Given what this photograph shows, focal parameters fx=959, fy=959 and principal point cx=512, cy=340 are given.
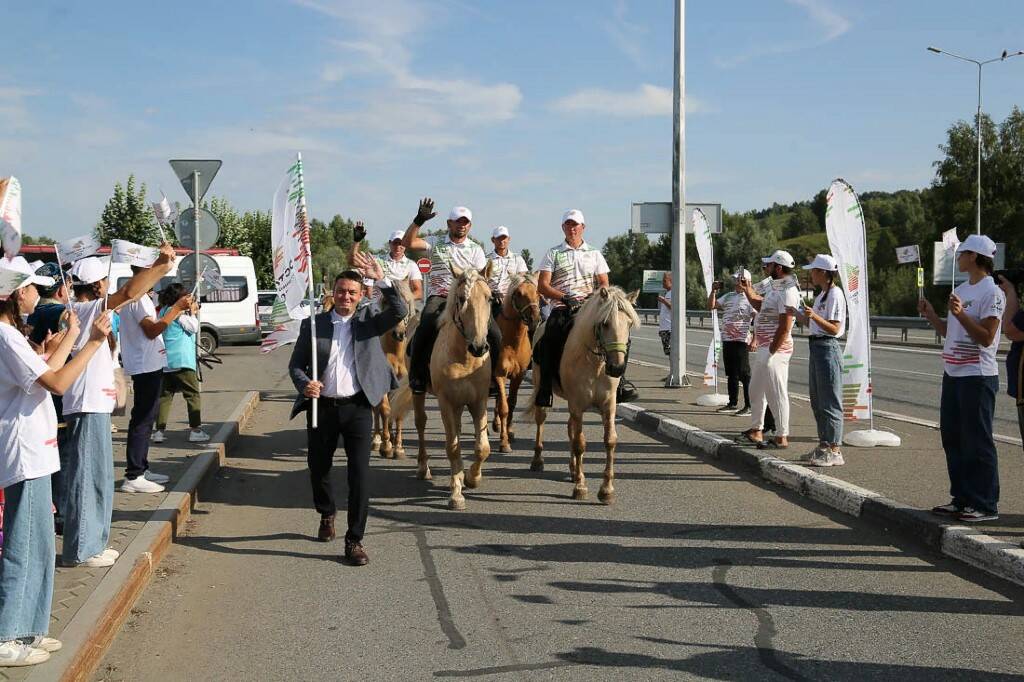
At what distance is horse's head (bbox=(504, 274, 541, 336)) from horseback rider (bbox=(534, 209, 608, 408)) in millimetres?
524

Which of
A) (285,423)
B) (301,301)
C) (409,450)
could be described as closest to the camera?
(301,301)

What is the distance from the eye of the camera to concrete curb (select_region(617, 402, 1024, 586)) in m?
6.23

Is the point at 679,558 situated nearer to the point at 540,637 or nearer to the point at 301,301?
the point at 540,637

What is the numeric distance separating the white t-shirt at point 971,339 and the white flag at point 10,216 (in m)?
6.17

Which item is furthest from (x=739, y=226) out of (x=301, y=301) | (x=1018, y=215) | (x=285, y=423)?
(x=301, y=301)

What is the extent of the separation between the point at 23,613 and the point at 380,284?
10.7 ft

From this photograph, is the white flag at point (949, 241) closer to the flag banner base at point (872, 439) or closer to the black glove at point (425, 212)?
the flag banner base at point (872, 439)

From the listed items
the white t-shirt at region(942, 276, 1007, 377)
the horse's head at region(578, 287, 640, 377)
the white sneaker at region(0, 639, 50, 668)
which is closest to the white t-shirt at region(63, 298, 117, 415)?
the white sneaker at region(0, 639, 50, 668)

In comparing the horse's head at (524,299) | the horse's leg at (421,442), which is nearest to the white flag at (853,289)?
the horse's head at (524,299)

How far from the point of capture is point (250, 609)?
5758 millimetres

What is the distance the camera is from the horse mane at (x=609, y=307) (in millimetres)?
8344

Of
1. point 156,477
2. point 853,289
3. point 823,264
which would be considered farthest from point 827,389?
point 156,477

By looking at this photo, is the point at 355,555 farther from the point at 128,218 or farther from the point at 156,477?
the point at 128,218

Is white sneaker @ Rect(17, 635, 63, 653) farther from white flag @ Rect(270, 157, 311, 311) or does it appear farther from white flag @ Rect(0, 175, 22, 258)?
white flag @ Rect(270, 157, 311, 311)
